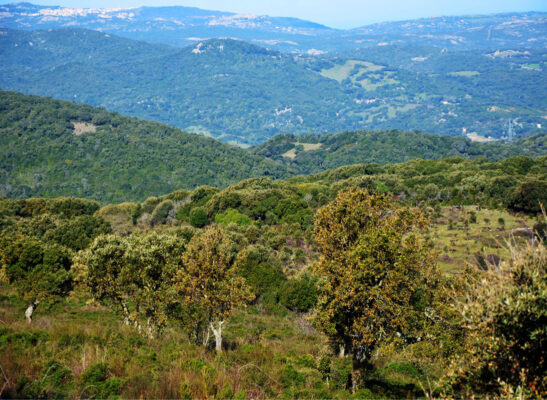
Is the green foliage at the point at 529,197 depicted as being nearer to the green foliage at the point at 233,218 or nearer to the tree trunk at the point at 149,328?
the green foliage at the point at 233,218

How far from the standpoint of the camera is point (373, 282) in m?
12.4

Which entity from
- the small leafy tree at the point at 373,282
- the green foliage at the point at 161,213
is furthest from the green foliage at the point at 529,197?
the green foliage at the point at 161,213

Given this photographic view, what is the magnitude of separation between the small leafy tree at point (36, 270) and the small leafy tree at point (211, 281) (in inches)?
323

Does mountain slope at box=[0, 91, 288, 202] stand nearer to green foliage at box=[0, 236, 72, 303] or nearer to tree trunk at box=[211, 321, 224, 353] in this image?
green foliage at box=[0, 236, 72, 303]

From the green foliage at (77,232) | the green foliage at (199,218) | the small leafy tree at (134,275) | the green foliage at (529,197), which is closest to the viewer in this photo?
the small leafy tree at (134,275)

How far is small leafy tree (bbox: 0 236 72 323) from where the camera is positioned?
19781 mm

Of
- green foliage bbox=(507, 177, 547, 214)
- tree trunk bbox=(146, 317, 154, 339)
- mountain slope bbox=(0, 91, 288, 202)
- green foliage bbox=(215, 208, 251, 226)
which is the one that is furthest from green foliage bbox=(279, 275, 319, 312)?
mountain slope bbox=(0, 91, 288, 202)

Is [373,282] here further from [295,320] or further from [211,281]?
[295,320]

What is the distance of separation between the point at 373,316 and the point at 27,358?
881 centimetres

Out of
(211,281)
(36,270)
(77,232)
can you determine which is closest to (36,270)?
(36,270)

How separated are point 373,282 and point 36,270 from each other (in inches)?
685

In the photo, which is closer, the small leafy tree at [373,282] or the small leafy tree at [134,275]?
the small leafy tree at [373,282]

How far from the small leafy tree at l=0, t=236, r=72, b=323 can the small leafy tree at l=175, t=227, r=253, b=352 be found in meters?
8.20

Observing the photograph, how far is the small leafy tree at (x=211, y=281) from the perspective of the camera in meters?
15.2
